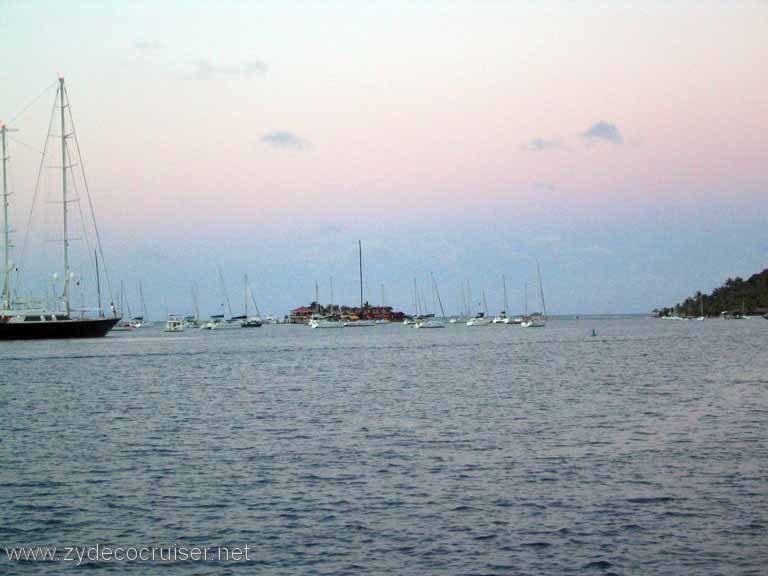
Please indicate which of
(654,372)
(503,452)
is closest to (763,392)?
(654,372)

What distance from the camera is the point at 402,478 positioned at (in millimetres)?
27188

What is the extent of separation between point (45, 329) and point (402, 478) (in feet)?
404

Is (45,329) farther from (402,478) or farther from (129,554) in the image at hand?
(129,554)

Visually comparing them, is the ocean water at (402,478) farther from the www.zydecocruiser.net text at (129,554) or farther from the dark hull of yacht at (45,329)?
the dark hull of yacht at (45,329)

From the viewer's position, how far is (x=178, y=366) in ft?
288

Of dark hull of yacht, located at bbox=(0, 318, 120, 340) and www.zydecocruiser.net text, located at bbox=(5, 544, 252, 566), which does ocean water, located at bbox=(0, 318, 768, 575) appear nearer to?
www.zydecocruiser.net text, located at bbox=(5, 544, 252, 566)

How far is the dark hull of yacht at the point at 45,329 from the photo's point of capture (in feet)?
454

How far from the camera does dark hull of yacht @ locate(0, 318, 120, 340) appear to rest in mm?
138250

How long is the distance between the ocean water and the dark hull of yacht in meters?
87.1

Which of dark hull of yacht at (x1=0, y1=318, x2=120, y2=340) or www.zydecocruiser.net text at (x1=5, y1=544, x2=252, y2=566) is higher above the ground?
dark hull of yacht at (x1=0, y1=318, x2=120, y2=340)

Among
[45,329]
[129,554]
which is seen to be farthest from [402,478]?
[45,329]

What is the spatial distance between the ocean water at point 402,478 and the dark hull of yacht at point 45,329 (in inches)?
3430

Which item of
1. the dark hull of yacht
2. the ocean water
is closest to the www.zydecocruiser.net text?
the ocean water

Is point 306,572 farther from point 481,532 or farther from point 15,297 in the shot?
point 15,297
